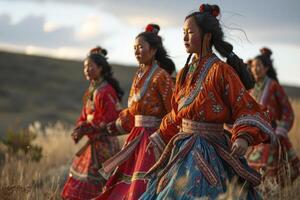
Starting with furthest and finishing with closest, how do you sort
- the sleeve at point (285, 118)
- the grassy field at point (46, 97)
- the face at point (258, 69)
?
the grassy field at point (46, 97), the face at point (258, 69), the sleeve at point (285, 118)

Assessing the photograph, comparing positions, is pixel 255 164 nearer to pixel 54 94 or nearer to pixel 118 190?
pixel 118 190

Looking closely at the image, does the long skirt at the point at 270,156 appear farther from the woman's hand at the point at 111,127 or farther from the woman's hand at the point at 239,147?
the woman's hand at the point at 239,147

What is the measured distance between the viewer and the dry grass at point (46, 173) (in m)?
6.63

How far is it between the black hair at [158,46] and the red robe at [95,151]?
1115mm

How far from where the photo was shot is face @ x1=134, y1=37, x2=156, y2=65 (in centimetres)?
→ 697

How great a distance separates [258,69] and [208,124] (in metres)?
4.61

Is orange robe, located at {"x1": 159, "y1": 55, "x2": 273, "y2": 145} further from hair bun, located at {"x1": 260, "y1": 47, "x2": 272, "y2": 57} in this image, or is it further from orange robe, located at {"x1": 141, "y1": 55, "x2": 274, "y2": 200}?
hair bun, located at {"x1": 260, "y1": 47, "x2": 272, "y2": 57}

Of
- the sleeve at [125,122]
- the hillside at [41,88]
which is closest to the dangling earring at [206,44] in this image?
the sleeve at [125,122]

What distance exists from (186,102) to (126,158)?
1.81 metres

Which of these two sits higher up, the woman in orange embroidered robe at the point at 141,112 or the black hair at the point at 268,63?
the black hair at the point at 268,63

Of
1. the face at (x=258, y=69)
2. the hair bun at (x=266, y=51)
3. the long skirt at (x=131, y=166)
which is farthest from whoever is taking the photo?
the hair bun at (x=266, y=51)

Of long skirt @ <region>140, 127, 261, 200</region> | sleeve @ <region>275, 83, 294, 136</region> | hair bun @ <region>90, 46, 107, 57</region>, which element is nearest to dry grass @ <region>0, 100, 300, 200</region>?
sleeve @ <region>275, 83, 294, 136</region>

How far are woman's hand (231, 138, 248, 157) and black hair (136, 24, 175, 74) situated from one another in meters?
2.52


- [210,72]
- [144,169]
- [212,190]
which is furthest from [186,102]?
[144,169]
